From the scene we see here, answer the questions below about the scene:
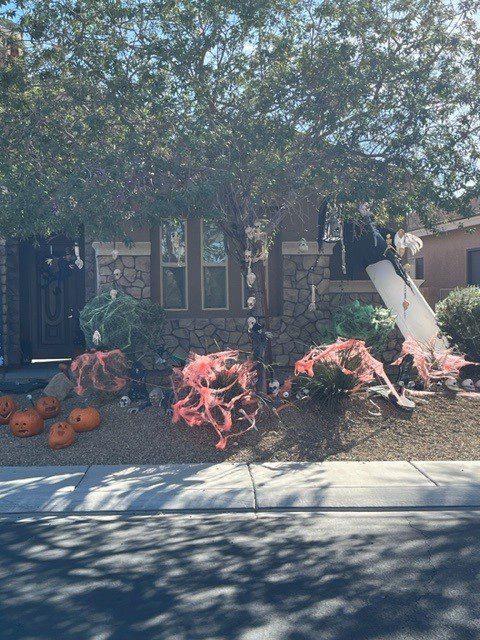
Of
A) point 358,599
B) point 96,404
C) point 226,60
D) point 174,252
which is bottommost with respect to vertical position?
point 358,599

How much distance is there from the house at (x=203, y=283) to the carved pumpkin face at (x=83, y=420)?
3.98 metres

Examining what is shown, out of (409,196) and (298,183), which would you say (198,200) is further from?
(409,196)

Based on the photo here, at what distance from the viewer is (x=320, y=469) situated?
838 centimetres

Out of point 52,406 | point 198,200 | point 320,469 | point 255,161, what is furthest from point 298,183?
point 52,406

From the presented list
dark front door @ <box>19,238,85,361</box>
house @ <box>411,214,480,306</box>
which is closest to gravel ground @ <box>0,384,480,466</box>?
dark front door @ <box>19,238,85,361</box>

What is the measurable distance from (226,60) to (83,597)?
7.18 meters

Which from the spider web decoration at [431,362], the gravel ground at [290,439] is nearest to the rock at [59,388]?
the gravel ground at [290,439]

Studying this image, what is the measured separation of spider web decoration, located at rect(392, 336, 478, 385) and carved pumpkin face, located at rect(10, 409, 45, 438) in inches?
198

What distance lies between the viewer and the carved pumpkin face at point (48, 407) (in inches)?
396

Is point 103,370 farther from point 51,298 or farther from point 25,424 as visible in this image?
point 51,298

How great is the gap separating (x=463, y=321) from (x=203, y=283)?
4761 millimetres

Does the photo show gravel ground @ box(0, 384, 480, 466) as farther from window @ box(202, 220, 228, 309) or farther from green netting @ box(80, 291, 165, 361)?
window @ box(202, 220, 228, 309)

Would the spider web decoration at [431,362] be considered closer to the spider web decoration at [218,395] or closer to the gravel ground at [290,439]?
the gravel ground at [290,439]

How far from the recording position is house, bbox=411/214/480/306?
2123 cm
